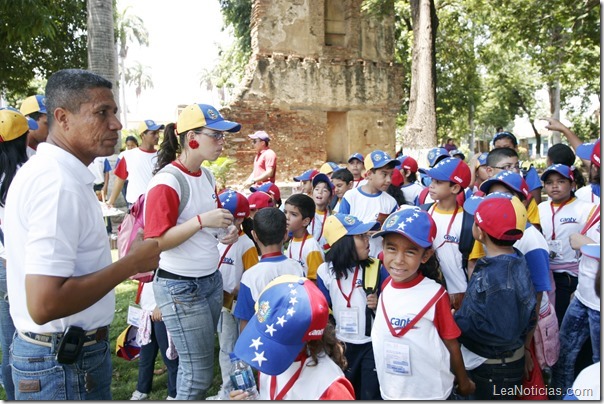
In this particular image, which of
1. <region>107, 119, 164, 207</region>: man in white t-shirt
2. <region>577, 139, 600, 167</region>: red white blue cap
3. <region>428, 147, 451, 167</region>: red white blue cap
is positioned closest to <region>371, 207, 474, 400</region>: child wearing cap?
<region>577, 139, 600, 167</region>: red white blue cap

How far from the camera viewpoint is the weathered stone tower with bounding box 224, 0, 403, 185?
1572 centimetres

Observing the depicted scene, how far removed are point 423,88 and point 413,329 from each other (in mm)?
8495

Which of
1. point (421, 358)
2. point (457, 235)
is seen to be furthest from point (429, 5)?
point (421, 358)

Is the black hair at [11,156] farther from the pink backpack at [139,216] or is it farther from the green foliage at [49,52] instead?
the green foliage at [49,52]

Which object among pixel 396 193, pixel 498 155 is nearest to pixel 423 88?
pixel 396 193

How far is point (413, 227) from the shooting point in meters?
2.71

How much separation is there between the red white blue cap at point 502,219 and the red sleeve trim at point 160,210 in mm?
1830

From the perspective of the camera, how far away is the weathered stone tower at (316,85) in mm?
15719

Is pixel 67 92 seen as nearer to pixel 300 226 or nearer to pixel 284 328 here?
pixel 284 328

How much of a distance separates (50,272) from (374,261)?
2.23 metres

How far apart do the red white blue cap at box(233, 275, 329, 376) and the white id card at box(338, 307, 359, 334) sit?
3.85 ft

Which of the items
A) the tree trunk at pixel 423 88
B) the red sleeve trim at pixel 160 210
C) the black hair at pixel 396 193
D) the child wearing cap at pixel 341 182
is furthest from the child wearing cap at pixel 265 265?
the tree trunk at pixel 423 88

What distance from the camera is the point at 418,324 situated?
2615mm

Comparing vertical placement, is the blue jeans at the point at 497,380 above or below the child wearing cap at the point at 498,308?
below
